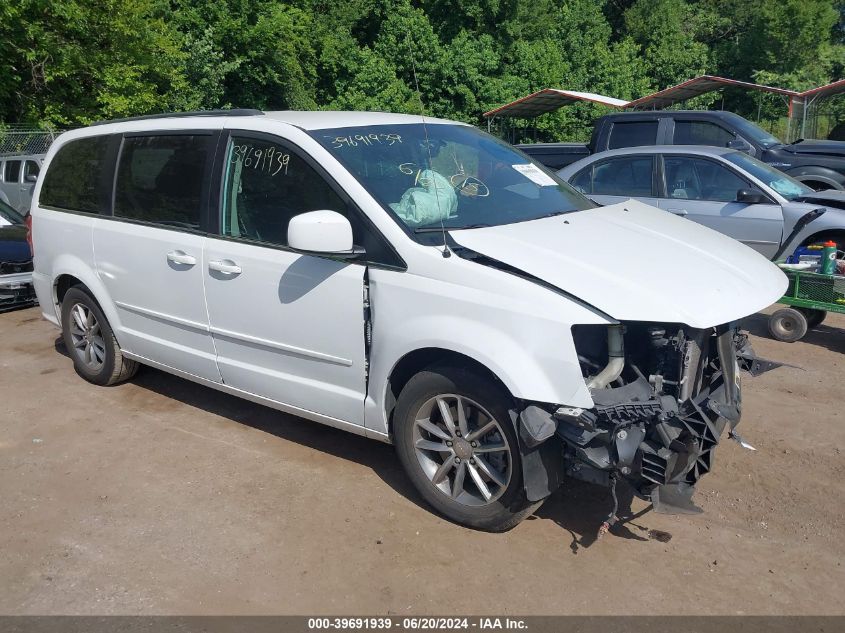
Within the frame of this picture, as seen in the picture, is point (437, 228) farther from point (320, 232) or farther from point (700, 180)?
point (700, 180)

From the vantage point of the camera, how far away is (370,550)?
380 cm

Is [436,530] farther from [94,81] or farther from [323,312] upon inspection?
[94,81]

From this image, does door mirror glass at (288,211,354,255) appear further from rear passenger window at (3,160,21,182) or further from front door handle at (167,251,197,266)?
rear passenger window at (3,160,21,182)

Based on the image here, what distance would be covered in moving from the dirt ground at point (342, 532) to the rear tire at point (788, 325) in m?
1.74

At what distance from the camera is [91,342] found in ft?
19.7

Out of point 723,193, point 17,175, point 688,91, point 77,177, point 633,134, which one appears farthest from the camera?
point 688,91

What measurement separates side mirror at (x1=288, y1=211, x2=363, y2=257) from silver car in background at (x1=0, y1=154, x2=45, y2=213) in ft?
44.2

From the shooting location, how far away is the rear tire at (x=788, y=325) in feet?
23.2

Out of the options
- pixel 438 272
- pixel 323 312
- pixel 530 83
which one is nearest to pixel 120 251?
pixel 323 312

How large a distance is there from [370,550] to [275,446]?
54.4 inches

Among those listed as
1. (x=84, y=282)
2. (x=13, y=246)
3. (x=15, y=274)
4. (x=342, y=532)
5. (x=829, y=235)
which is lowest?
(x=342, y=532)

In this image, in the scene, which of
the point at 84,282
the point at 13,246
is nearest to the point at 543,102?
the point at 13,246

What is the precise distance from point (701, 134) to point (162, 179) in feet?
29.6

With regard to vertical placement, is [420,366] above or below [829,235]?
above
